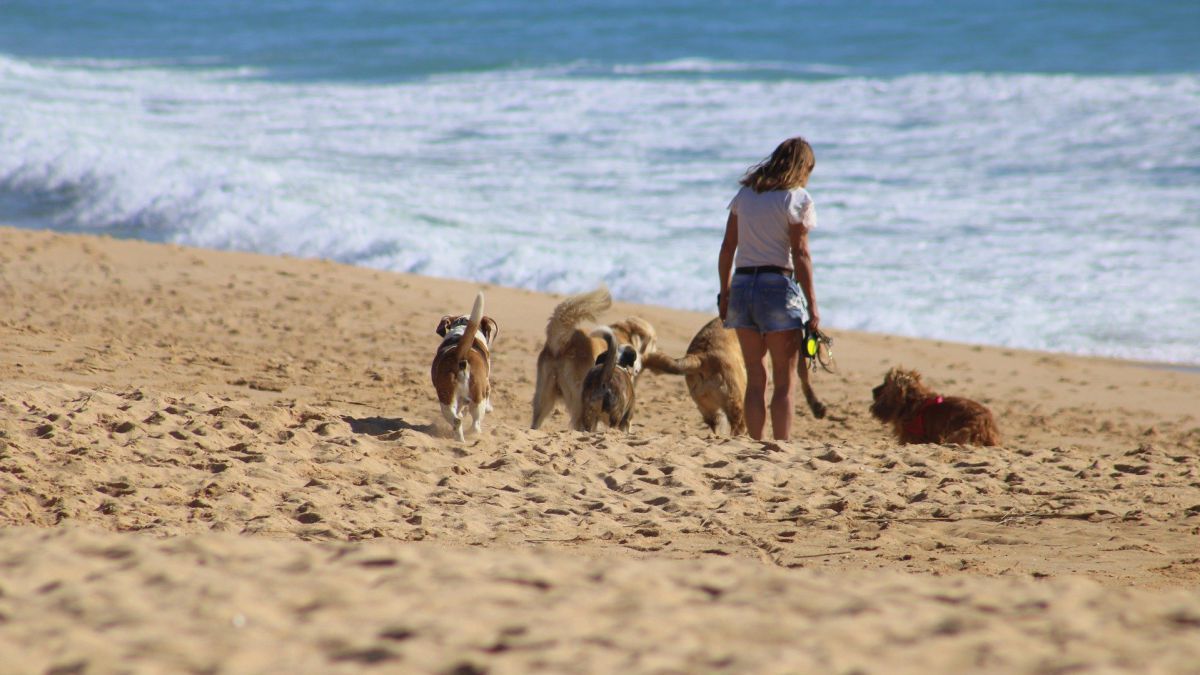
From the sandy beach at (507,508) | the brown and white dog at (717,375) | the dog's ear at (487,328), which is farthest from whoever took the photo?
the brown and white dog at (717,375)

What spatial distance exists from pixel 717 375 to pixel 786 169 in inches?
67.6

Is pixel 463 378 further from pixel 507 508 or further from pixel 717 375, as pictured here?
pixel 717 375

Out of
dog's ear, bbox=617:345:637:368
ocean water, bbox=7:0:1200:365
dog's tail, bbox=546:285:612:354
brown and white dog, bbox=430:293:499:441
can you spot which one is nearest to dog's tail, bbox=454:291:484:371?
brown and white dog, bbox=430:293:499:441

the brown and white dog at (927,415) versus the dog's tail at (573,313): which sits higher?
Answer: the dog's tail at (573,313)

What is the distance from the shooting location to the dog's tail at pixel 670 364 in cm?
777

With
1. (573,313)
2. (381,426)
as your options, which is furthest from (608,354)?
(381,426)

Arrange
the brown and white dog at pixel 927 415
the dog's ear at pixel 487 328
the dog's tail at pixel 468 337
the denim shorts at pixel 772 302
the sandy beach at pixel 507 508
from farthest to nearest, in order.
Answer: the brown and white dog at pixel 927 415 → the dog's ear at pixel 487 328 → the denim shorts at pixel 772 302 → the dog's tail at pixel 468 337 → the sandy beach at pixel 507 508

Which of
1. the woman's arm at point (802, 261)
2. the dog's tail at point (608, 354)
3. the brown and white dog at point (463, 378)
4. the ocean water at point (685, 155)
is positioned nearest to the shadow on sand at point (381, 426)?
the brown and white dog at point (463, 378)

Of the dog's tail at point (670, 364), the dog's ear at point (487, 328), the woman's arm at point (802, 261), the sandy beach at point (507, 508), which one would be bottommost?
the sandy beach at point (507, 508)

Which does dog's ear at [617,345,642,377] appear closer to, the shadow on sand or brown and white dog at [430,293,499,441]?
brown and white dog at [430,293,499,441]

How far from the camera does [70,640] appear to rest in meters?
3.46

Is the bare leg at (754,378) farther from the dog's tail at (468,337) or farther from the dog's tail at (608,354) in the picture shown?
the dog's tail at (468,337)

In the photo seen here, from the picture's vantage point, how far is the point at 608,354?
24.0ft

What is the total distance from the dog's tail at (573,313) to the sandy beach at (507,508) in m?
0.75
